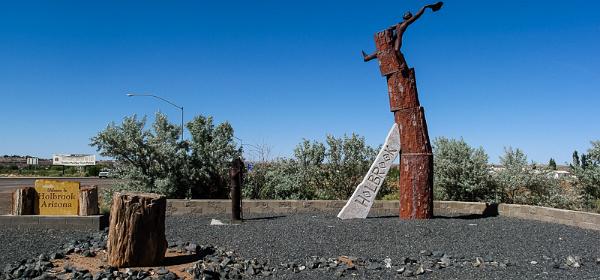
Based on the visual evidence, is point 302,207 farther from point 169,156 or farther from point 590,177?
point 590,177

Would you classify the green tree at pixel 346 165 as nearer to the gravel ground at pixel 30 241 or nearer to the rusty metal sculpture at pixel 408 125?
the rusty metal sculpture at pixel 408 125

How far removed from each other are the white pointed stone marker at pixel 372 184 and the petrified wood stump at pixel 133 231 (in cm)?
509

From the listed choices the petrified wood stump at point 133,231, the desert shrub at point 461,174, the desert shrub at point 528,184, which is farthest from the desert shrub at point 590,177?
the petrified wood stump at point 133,231

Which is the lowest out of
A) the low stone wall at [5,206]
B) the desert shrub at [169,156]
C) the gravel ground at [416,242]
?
the gravel ground at [416,242]

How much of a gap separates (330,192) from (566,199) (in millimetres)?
6524

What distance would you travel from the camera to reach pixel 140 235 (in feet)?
23.7

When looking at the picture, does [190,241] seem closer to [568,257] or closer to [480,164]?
[568,257]

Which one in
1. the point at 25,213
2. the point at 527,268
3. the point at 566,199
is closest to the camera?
the point at 527,268

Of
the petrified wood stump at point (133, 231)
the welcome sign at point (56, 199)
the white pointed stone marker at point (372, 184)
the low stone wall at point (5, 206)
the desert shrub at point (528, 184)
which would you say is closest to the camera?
the petrified wood stump at point (133, 231)

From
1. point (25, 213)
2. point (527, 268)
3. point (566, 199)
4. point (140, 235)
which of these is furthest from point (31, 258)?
point (566, 199)

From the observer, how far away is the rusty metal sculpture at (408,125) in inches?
450

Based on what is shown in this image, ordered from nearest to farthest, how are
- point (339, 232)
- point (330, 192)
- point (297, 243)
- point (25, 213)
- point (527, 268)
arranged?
point (527, 268) → point (297, 243) → point (339, 232) → point (25, 213) → point (330, 192)

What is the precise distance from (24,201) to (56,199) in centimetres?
61

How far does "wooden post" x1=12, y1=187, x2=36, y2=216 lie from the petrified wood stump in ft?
16.0
